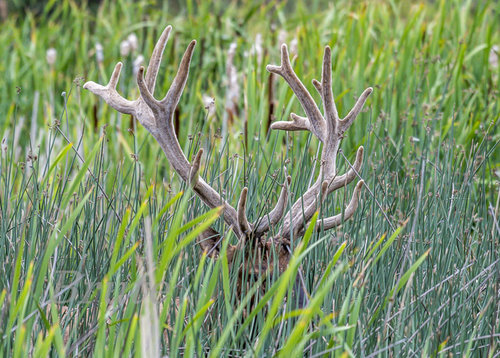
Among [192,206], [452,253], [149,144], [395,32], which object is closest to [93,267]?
[192,206]

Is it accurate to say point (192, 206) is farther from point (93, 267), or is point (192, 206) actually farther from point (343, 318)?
point (343, 318)

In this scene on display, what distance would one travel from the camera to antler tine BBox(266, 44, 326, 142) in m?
1.80

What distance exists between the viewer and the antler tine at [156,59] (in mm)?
1746

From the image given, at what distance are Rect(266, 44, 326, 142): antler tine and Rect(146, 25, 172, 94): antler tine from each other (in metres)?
0.28

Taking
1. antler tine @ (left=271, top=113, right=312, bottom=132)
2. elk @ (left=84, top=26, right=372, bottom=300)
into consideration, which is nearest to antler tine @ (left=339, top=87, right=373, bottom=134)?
elk @ (left=84, top=26, right=372, bottom=300)

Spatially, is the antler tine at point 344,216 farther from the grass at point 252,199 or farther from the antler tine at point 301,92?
the antler tine at point 301,92

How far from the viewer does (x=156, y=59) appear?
181 centimetres

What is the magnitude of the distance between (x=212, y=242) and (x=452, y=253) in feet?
2.19

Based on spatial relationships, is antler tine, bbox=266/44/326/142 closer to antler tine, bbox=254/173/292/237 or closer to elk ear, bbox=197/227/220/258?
antler tine, bbox=254/173/292/237

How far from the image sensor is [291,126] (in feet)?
6.54

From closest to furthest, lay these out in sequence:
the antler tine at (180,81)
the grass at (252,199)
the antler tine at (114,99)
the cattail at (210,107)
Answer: the grass at (252,199), the antler tine at (180,81), the antler tine at (114,99), the cattail at (210,107)

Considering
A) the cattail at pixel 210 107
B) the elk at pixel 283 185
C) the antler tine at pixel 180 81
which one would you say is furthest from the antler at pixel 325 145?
the cattail at pixel 210 107

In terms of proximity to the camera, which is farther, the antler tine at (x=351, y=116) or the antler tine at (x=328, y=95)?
the antler tine at (x=351, y=116)

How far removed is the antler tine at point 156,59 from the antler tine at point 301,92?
0.28 m
